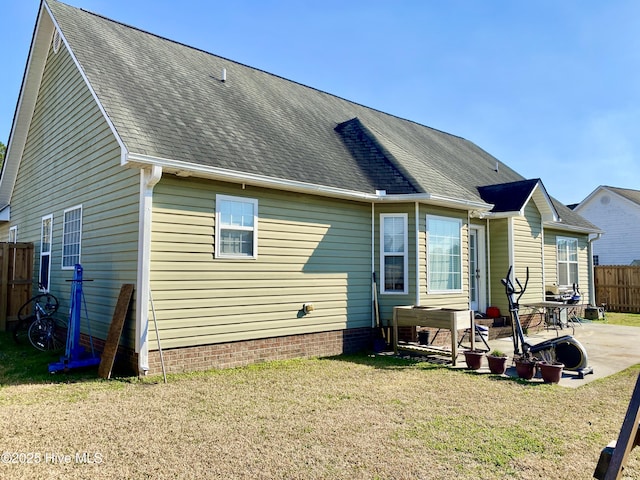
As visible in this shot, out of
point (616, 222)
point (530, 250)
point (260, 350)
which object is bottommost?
point (260, 350)

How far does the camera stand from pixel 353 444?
4238 mm

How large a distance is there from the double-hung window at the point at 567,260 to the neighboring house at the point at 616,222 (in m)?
11.3

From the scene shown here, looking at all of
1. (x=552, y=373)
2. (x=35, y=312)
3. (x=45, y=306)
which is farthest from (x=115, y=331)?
(x=552, y=373)

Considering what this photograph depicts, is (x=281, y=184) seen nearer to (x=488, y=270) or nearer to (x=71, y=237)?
(x=71, y=237)

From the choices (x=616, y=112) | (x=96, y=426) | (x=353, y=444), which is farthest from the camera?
(x=616, y=112)

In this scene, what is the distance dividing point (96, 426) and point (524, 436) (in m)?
4.38

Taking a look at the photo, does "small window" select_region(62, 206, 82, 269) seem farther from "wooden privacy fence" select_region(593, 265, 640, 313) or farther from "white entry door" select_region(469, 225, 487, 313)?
"wooden privacy fence" select_region(593, 265, 640, 313)

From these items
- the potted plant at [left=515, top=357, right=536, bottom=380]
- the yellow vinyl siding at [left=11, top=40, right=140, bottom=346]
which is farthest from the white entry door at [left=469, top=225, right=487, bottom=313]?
the yellow vinyl siding at [left=11, top=40, right=140, bottom=346]

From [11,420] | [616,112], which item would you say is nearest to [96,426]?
[11,420]

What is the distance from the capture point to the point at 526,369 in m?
6.97

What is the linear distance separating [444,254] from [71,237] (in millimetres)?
8062

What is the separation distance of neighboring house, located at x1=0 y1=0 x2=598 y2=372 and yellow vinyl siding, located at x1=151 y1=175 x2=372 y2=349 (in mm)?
27

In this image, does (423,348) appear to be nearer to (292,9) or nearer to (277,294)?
(277,294)

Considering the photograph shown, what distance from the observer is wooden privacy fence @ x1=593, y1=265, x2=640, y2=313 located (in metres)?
18.8
